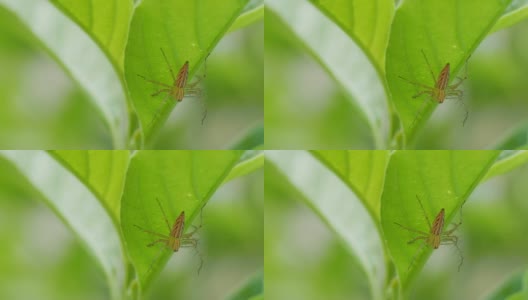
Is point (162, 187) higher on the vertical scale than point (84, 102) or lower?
lower

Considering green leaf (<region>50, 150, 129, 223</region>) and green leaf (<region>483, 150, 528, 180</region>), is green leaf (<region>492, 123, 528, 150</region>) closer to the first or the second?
green leaf (<region>483, 150, 528, 180</region>)

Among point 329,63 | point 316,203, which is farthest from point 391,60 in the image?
point 316,203

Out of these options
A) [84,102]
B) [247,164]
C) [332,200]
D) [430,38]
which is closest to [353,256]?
[332,200]

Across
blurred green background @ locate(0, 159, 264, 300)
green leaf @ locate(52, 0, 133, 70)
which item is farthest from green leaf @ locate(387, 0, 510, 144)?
green leaf @ locate(52, 0, 133, 70)

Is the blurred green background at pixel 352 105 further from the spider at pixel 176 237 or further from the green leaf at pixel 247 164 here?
the spider at pixel 176 237

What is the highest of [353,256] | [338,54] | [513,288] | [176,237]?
[338,54]

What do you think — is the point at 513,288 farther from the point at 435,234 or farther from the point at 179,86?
the point at 179,86
